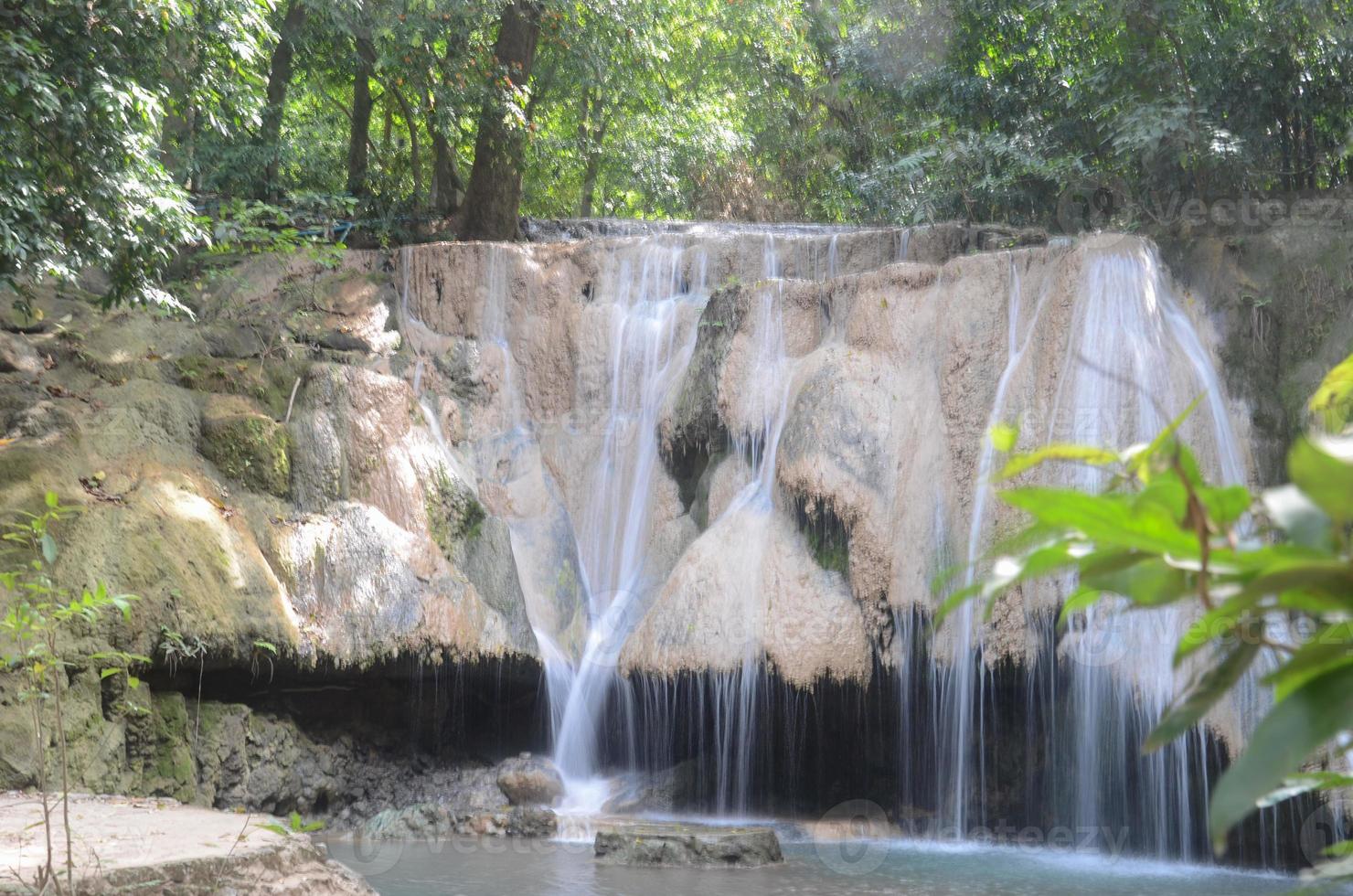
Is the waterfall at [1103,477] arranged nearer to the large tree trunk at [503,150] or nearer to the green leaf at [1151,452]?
the large tree trunk at [503,150]

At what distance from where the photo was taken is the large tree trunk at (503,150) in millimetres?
16312

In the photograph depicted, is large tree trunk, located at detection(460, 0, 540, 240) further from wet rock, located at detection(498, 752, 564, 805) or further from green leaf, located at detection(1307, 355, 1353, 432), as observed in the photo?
green leaf, located at detection(1307, 355, 1353, 432)

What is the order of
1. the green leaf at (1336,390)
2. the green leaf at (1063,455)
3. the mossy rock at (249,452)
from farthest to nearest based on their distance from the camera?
the mossy rock at (249,452)
the green leaf at (1336,390)
the green leaf at (1063,455)

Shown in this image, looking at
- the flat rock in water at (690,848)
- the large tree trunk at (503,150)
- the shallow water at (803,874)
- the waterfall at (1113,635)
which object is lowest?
the shallow water at (803,874)

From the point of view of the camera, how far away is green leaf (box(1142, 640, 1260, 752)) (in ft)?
3.04

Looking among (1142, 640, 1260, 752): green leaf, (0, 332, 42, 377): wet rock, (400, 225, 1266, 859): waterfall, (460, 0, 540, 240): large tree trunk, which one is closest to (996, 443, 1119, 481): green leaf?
(1142, 640, 1260, 752): green leaf

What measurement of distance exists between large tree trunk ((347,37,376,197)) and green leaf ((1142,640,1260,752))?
58.8ft

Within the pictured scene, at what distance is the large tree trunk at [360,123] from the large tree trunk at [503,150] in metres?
2.00

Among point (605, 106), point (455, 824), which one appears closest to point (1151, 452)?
point (455, 824)

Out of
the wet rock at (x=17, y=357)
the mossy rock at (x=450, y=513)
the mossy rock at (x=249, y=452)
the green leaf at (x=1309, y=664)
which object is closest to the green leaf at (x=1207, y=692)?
the green leaf at (x=1309, y=664)

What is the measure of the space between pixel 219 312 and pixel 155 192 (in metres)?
4.17

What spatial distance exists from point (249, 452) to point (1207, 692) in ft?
36.1

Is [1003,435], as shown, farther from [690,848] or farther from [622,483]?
[622,483]

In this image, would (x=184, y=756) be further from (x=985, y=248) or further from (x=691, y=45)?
(x=691, y=45)
